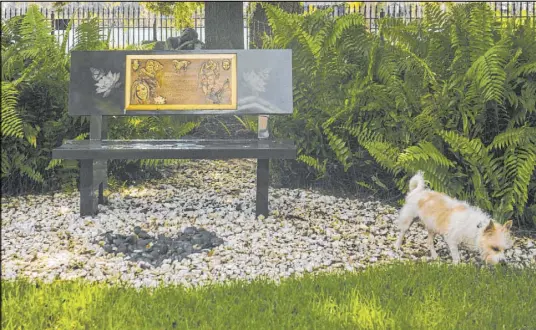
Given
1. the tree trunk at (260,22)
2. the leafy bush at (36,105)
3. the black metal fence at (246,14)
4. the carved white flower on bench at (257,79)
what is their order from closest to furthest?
the carved white flower on bench at (257,79) → the leafy bush at (36,105) → the black metal fence at (246,14) → the tree trunk at (260,22)

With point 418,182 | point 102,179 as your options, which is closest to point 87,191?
point 102,179

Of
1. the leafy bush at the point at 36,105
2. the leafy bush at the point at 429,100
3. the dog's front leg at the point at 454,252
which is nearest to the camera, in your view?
the dog's front leg at the point at 454,252

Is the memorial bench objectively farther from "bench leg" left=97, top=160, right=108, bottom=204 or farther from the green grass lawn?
the green grass lawn

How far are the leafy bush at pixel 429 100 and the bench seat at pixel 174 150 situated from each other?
535mm

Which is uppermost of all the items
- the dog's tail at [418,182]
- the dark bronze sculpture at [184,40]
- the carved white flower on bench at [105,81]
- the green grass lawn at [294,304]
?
the dark bronze sculpture at [184,40]

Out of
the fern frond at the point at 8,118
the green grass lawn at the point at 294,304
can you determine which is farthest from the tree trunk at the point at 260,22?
the green grass lawn at the point at 294,304

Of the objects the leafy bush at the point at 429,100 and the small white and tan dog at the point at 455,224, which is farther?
the leafy bush at the point at 429,100

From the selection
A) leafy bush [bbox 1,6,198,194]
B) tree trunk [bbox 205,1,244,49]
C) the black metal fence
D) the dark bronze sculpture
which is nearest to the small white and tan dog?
the black metal fence

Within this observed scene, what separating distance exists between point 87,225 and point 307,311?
204cm

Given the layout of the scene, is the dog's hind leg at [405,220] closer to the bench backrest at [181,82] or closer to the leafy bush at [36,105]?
the bench backrest at [181,82]

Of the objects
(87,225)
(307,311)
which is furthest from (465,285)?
(87,225)

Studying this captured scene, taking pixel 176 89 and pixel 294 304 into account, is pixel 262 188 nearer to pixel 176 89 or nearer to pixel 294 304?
pixel 176 89

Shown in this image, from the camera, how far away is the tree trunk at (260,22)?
6.58 metres

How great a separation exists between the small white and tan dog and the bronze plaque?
153 cm
